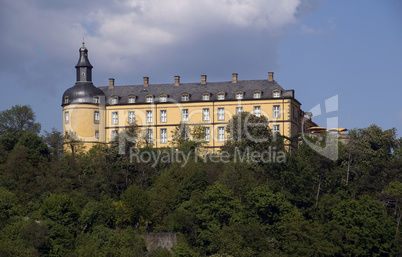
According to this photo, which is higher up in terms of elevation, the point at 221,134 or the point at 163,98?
the point at 163,98

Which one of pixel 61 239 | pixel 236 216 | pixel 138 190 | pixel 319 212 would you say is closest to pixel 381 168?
pixel 319 212

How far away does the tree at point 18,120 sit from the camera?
263 feet

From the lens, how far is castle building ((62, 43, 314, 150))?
79062mm

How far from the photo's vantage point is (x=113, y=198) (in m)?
69.8

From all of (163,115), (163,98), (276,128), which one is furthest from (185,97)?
(276,128)

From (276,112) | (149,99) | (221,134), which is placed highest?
(149,99)

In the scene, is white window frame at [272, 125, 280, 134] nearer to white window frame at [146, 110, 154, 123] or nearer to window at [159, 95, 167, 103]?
window at [159, 95, 167, 103]

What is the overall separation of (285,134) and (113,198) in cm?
1603

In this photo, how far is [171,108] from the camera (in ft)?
266

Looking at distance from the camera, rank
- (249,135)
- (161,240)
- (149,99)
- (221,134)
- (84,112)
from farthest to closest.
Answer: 1. (149,99)
2. (84,112)
3. (221,134)
4. (249,135)
5. (161,240)

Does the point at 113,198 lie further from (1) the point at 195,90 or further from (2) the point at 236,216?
(1) the point at 195,90

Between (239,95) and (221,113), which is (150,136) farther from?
Answer: (239,95)

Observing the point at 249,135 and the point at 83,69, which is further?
the point at 83,69

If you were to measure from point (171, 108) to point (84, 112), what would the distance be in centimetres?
708
